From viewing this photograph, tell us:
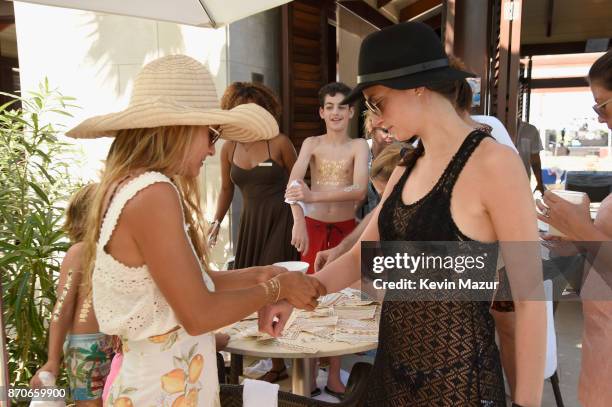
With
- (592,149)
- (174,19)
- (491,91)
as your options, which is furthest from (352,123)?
(592,149)

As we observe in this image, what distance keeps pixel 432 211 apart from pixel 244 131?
2.34 feet

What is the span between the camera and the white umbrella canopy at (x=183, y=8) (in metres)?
2.47

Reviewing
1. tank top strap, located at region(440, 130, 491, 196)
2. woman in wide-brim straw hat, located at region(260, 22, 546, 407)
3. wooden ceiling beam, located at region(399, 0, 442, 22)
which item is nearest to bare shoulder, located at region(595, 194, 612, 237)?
woman in wide-brim straw hat, located at region(260, 22, 546, 407)

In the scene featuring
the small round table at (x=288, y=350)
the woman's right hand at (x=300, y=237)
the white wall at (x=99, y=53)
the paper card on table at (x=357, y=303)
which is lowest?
the small round table at (x=288, y=350)

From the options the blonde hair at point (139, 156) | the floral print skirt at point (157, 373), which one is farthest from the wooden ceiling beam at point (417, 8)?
the floral print skirt at point (157, 373)

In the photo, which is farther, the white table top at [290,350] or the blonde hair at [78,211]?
the blonde hair at [78,211]

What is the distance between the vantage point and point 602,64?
172 centimetres

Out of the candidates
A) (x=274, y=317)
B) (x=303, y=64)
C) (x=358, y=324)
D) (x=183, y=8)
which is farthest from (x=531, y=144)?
(x=274, y=317)

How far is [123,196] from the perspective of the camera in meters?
1.29

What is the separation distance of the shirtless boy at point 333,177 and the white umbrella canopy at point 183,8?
4.35 feet

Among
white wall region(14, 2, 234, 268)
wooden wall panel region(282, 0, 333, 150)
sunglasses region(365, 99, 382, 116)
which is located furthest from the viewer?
wooden wall panel region(282, 0, 333, 150)

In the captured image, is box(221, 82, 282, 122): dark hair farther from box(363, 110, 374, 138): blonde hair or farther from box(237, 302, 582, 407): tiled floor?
box(237, 302, 582, 407): tiled floor

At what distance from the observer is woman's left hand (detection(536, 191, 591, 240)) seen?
165cm

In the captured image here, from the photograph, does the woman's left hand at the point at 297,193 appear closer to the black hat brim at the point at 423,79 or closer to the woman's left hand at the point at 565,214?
the woman's left hand at the point at 565,214
